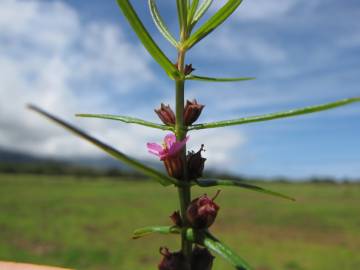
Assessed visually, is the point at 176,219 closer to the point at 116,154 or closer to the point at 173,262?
the point at 173,262

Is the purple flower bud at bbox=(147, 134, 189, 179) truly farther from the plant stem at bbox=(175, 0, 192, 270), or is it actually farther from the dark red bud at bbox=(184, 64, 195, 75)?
the dark red bud at bbox=(184, 64, 195, 75)

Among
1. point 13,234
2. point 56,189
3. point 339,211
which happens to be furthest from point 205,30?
point 56,189

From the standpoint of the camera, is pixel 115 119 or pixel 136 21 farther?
pixel 115 119

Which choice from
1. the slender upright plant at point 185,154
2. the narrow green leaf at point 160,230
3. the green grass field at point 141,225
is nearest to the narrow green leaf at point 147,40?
the slender upright plant at point 185,154

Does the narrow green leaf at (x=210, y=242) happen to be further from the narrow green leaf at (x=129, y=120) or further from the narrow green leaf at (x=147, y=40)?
the narrow green leaf at (x=147, y=40)

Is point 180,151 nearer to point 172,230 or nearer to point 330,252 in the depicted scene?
point 172,230

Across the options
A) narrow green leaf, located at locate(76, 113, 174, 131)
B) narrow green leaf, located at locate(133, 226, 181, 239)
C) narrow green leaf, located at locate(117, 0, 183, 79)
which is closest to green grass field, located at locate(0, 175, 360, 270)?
narrow green leaf, located at locate(76, 113, 174, 131)
